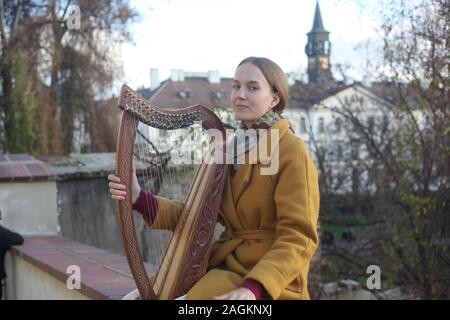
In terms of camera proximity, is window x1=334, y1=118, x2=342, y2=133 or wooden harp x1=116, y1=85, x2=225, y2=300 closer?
wooden harp x1=116, y1=85, x2=225, y2=300

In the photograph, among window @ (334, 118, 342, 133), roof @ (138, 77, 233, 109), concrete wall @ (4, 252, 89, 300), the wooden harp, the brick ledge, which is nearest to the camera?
the wooden harp

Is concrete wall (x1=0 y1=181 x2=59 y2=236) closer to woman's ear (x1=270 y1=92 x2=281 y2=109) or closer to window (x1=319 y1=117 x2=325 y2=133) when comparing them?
woman's ear (x1=270 y1=92 x2=281 y2=109)

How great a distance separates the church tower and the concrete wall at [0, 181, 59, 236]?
17.6 feet

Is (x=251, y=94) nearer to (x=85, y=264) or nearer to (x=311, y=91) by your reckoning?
(x=85, y=264)

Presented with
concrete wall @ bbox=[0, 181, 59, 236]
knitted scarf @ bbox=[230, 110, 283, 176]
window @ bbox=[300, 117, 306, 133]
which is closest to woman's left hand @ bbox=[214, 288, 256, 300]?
knitted scarf @ bbox=[230, 110, 283, 176]

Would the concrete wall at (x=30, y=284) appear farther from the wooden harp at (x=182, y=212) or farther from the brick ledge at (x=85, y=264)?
the wooden harp at (x=182, y=212)

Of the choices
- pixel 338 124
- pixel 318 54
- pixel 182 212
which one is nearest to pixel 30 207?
pixel 182 212

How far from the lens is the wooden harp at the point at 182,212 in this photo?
2170 mm

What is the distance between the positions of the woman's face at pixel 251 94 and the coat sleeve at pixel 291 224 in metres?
0.21

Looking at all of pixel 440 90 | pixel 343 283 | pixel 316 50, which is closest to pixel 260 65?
pixel 440 90

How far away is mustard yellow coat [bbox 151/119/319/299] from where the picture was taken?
80.6 inches

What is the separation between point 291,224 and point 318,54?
10.5 m

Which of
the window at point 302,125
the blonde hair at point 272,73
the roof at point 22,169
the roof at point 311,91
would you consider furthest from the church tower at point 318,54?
the blonde hair at point 272,73

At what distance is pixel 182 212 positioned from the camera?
2492 mm
